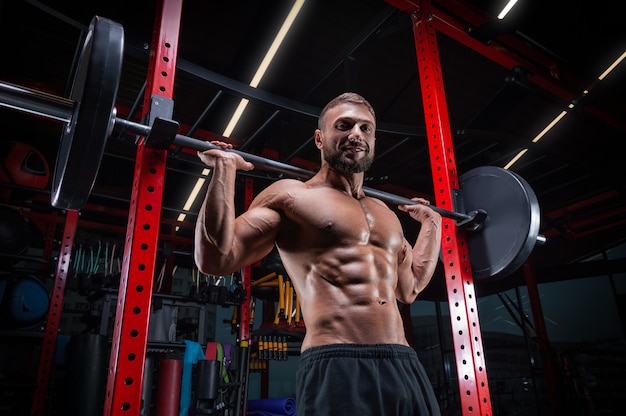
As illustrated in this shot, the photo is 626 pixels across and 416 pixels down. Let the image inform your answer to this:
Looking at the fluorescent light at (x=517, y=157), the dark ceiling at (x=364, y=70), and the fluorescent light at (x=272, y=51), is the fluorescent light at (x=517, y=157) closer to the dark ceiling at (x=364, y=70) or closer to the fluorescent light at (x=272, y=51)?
the dark ceiling at (x=364, y=70)

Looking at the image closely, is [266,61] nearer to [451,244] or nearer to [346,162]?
[346,162]

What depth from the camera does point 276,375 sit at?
1173 centimetres

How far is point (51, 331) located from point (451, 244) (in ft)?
11.8

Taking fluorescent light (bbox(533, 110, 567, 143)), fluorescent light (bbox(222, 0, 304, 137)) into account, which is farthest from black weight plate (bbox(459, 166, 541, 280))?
fluorescent light (bbox(533, 110, 567, 143))

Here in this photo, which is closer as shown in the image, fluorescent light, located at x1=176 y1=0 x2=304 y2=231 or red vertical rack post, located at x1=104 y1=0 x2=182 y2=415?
red vertical rack post, located at x1=104 y1=0 x2=182 y2=415

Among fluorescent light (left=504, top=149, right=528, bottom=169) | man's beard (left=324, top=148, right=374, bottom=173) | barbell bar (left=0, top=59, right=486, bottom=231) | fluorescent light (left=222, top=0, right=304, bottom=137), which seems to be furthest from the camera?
fluorescent light (left=504, top=149, right=528, bottom=169)

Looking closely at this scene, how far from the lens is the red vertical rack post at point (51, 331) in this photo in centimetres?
346

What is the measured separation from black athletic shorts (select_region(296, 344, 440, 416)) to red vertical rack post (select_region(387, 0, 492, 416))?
20.0 inches

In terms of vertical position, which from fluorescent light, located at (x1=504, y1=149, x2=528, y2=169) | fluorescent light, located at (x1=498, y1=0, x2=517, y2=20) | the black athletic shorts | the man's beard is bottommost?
the black athletic shorts

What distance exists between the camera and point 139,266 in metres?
1.26

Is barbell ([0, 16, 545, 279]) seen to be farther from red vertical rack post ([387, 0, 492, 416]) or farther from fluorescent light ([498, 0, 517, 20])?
fluorescent light ([498, 0, 517, 20])

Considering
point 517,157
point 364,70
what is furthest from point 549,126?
point 364,70

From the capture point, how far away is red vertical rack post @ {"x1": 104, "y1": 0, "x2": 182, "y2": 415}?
1.14 m

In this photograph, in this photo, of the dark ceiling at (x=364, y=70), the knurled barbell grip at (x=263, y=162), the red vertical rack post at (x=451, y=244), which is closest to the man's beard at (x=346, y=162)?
the knurled barbell grip at (x=263, y=162)
